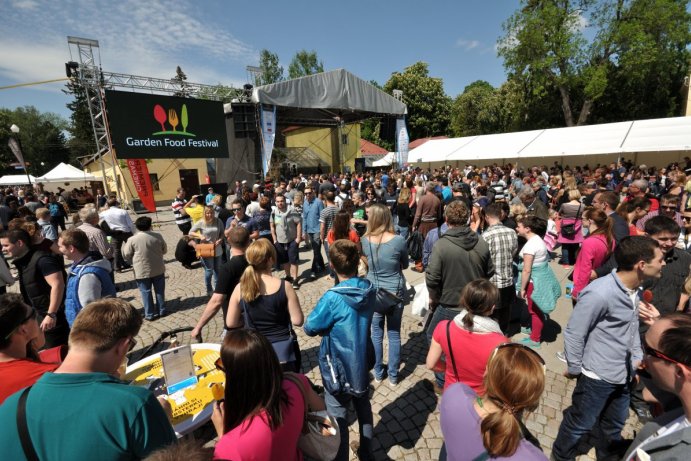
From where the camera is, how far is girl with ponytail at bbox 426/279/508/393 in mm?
1912

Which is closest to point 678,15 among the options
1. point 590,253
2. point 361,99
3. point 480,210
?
point 361,99

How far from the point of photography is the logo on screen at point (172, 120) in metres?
14.6

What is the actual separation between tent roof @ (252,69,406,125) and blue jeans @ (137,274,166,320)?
11.4 metres

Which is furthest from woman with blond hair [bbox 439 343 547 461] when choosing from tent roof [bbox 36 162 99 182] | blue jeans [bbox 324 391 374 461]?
tent roof [bbox 36 162 99 182]

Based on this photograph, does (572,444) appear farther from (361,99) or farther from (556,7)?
(556,7)

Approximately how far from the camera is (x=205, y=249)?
5391mm

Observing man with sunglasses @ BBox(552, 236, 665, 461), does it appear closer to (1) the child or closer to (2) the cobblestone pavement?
(2) the cobblestone pavement

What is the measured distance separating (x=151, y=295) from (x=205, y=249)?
42.9 inches

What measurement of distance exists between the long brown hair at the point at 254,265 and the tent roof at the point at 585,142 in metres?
17.3

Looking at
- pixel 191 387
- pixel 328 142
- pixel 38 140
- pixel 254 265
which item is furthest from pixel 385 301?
pixel 38 140

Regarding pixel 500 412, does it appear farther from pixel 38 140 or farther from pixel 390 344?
pixel 38 140

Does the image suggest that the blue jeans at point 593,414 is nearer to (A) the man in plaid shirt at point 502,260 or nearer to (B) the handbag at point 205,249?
(A) the man in plaid shirt at point 502,260

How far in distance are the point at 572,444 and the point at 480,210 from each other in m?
3.66

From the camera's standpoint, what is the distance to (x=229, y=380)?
142 cm
